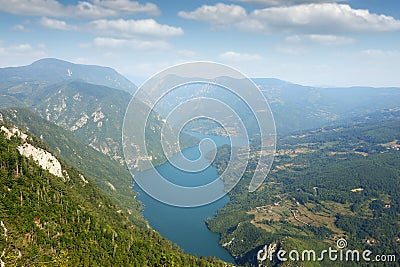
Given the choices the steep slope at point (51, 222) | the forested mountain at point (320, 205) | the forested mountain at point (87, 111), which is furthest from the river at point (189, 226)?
the forested mountain at point (87, 111)

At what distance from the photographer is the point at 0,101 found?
147m

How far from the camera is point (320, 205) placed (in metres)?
86.9

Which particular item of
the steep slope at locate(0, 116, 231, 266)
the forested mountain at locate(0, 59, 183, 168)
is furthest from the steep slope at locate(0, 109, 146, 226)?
the steep slope at locate(0, 116, 231, 266)

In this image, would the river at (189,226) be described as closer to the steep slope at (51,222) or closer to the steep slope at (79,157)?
the steep slope at (79,157)

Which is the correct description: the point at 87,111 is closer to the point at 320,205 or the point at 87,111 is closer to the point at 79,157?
the point at 79,157

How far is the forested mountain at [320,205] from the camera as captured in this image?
6316 cm

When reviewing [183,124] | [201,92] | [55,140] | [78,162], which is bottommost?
[78,162]

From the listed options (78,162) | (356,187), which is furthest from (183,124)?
(356,187)

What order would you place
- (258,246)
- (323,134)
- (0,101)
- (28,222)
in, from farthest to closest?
(323,134) < (0,101) < (258,246) < (28,222)

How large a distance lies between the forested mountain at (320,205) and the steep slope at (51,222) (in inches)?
991

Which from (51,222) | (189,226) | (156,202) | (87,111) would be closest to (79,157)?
(156,202)

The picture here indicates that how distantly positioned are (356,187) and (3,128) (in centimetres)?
8753

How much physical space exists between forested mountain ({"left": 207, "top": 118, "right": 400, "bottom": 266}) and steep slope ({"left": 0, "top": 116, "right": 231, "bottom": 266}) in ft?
82.6

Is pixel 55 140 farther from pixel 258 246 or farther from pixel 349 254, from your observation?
pixel 349 254
